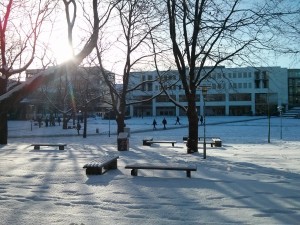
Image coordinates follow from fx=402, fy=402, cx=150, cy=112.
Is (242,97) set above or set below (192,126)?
above

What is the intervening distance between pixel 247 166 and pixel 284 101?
369 feet

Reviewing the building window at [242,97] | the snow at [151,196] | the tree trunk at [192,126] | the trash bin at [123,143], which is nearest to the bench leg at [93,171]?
the snow at [151,196]

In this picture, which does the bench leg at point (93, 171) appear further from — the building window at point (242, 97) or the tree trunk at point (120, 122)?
the building window at point (242, 97)

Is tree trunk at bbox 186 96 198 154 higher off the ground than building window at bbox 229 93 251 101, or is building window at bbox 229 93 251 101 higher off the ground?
building window at bbox 229 93 251 101

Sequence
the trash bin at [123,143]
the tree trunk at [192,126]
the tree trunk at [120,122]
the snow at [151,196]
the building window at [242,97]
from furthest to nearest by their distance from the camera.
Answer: the building window at [242,97] → the tree trunk at [120,122] → the trash bin at [123,143] → the tree trunk at [192,126] → the snow at [151,196]

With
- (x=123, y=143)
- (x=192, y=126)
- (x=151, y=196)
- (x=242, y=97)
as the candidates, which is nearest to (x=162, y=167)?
(x=151, y=196)

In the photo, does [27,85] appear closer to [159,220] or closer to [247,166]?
[159,220]

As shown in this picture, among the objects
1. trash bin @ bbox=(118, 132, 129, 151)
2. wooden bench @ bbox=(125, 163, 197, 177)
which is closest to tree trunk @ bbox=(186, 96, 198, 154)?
trash bin @ bbox=(118, 132, 129, 151)

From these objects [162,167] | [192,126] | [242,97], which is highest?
[242,97]

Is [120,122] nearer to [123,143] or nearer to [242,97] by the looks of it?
[123,143]

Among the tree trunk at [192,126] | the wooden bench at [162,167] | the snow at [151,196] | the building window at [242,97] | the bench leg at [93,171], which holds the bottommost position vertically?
the snow at [151,196]

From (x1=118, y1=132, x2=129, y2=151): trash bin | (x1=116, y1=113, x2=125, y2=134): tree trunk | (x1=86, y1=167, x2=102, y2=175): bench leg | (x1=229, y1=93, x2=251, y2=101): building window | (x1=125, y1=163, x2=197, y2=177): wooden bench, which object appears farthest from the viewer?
(x1=229, y1=93, x2=251, y2=101): building window

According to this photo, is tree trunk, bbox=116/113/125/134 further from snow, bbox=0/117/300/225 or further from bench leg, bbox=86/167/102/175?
bench leg, bbox=86/167/102/175

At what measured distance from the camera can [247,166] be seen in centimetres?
1403
